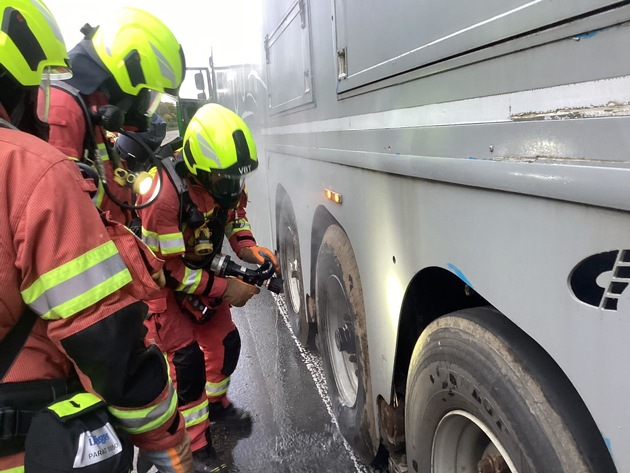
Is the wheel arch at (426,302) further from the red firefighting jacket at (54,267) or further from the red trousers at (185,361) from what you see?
the red trousers at (185,361)

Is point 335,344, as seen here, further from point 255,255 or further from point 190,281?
point 190,281

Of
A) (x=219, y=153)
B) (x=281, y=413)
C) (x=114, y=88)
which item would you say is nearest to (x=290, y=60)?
(x=219, y=153)

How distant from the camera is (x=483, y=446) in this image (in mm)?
1546

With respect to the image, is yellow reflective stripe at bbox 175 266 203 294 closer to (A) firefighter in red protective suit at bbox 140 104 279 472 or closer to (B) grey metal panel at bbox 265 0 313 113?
(A) firefighter in red protective suit at bbox 140 104 279 472

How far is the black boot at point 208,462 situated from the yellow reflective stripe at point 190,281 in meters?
0.96

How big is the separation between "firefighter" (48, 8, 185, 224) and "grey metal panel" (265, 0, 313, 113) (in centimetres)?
71

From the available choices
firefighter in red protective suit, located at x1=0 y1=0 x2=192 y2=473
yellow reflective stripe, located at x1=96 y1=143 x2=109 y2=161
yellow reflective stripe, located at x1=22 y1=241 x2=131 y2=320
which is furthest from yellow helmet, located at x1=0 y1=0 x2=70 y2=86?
yellow reflective stripe, located at x1=96 y1=143 x2=109 y2=161

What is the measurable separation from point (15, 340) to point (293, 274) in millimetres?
3058

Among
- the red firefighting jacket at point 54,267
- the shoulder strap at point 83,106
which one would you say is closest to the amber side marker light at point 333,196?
the shoulder strap at point 83,106

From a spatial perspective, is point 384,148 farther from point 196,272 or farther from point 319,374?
point 319,374

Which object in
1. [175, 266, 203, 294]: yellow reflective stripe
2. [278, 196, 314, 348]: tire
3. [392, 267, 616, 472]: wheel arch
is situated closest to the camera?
[392, 267, 616, 472]: wheel arch

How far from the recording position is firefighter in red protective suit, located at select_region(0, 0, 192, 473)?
1107 millimetres

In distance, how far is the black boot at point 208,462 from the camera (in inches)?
113

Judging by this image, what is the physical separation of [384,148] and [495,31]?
28.4 inches
